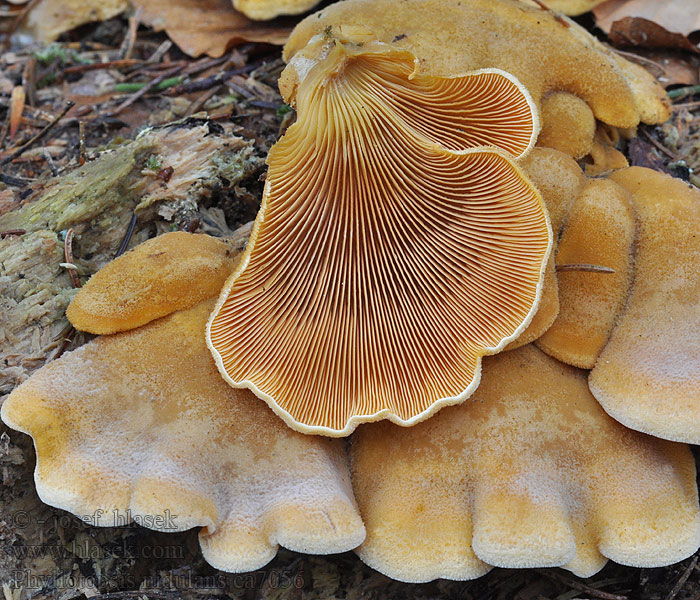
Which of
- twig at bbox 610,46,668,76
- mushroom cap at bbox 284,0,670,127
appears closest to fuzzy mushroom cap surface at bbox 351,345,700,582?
mushroom cap at bbox 284,0,670,127

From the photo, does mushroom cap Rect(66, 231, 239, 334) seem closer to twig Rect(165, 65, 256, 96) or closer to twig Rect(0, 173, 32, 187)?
twig Rect(0, 173, 32, 187)

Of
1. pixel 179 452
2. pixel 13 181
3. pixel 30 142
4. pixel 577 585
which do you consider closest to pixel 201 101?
pixel 30 142

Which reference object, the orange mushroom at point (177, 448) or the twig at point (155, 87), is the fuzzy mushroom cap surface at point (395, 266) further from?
the twig at point (155, 87)

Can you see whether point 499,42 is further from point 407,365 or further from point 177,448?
point 177,448

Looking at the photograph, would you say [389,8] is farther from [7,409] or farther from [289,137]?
[7,409]

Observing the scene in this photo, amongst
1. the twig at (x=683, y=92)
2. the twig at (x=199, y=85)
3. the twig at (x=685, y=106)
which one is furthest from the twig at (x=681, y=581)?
the twig at (x=199, y=85)

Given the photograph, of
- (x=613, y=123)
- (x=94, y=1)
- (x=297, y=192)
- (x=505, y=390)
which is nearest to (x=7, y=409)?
(x=297, y=192)

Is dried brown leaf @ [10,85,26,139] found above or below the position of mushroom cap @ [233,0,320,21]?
below
